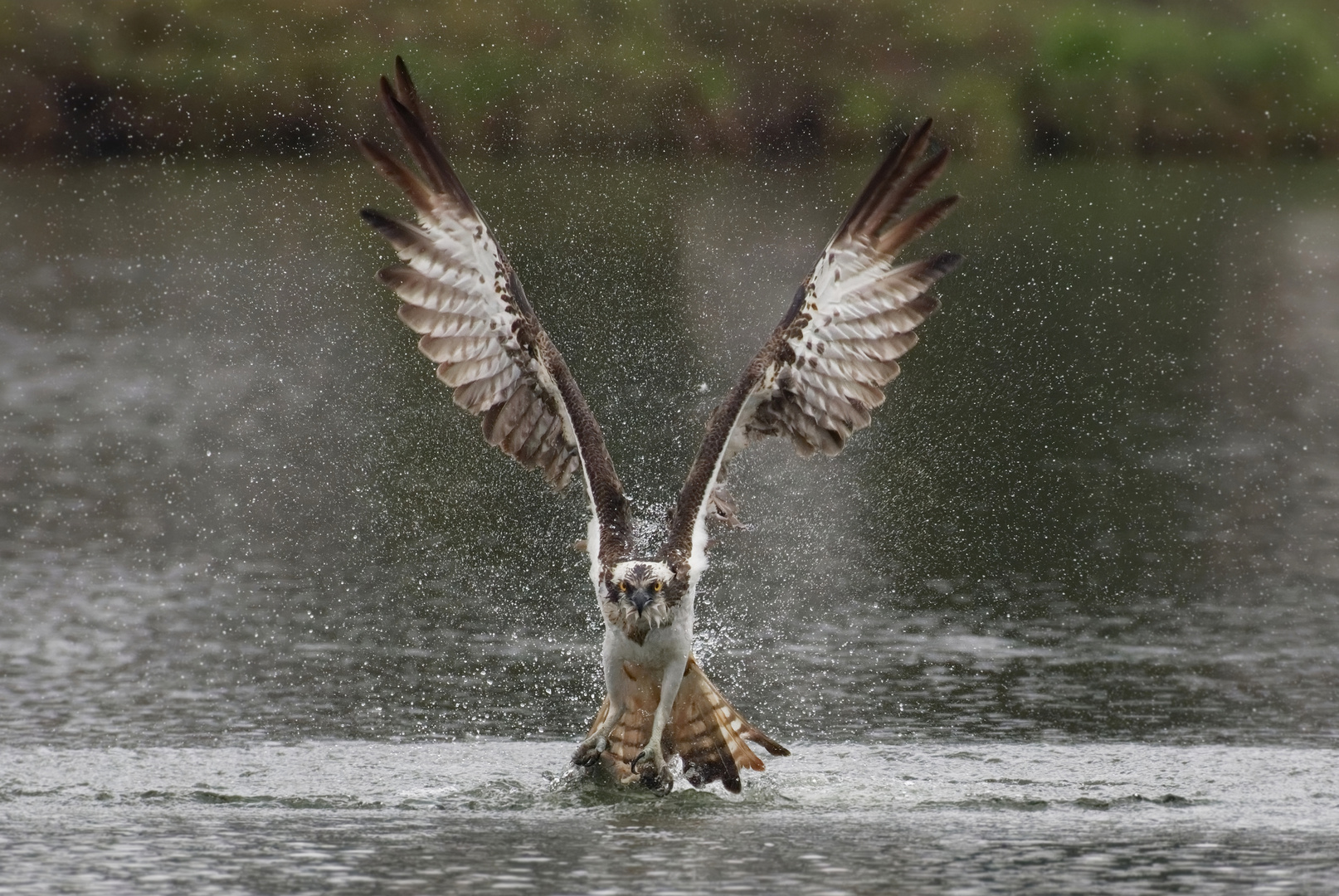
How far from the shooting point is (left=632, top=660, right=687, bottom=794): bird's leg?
437 inches

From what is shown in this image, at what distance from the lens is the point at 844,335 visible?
11852 millimetres

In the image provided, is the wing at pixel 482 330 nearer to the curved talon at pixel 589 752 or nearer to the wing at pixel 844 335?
the wing at pixel 844 335

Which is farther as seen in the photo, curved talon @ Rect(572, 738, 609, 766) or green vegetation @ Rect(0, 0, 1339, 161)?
green vegetation @ Rect(0, 0, 1339, 161)

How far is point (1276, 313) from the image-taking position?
30.9 m

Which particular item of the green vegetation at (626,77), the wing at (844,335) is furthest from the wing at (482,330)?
the green vegetation at (626,77)

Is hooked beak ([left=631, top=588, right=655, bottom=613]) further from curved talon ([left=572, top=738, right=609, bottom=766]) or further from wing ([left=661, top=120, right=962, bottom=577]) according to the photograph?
curved talon ([left=572, top=738, right=609, bottom=766])

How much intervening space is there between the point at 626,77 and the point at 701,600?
1190 inches

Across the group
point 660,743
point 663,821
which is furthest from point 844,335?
point 663,821

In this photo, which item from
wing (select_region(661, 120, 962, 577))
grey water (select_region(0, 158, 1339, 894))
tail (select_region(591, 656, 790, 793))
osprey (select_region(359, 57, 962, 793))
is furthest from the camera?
wing (select_region(661, 120, 962, 577))

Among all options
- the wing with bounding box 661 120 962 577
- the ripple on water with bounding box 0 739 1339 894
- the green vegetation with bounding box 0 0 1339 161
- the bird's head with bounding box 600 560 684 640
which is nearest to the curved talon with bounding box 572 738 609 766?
the ripple on water with bounding box 0 739 1339 894

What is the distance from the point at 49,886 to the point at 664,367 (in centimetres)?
1506

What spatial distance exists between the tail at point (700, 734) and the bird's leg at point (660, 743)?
0.11 metres

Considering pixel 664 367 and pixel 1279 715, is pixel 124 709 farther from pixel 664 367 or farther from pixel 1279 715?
pixel 664 367

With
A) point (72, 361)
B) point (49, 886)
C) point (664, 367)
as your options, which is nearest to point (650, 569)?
point (49, 886)
